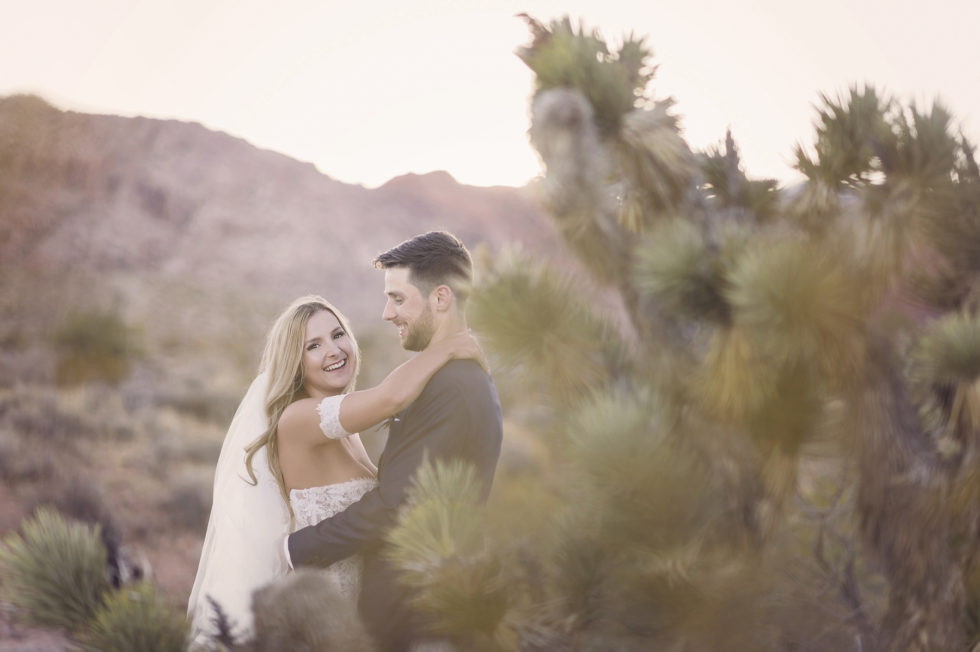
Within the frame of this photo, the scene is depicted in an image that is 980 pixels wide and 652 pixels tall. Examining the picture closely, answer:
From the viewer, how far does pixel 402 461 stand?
10.3ft

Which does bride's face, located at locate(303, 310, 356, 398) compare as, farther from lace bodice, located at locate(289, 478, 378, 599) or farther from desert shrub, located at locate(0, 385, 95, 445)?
desert shrub, located at locate(0, 385, 95, 445)

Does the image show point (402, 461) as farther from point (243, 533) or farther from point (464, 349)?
point (243, 533)

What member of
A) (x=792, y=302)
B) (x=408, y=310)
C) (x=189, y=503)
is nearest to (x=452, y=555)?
(x=792, y=302)

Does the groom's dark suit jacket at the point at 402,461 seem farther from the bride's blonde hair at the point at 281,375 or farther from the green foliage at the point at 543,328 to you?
the green foliage at the point at 543,328

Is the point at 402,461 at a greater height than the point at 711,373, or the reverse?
the point at 711,373

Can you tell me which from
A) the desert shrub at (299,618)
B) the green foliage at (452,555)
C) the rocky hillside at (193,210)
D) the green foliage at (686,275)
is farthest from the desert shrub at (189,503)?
the rocky hillside at (193,210)

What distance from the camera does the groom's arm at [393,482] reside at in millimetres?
3072

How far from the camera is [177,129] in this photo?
148 feet

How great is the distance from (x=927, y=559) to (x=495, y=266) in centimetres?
154

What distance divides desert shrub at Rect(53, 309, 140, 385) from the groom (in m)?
22.1

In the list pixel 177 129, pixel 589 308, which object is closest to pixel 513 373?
pixel 589 308

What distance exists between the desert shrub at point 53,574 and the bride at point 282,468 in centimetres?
137

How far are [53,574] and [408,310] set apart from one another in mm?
1584

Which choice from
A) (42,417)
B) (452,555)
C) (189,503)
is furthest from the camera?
(42,417)
